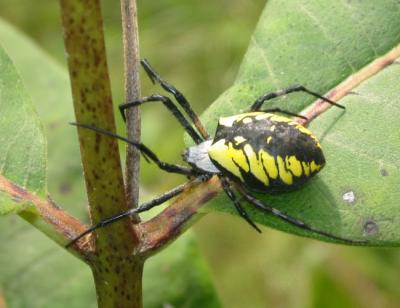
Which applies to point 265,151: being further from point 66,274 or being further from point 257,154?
point 66,274

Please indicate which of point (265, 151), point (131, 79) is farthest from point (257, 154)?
point (131, 79)

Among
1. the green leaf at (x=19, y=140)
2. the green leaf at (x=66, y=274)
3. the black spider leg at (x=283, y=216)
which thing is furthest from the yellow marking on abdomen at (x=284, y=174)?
the green leaf at (x=19, y=140)

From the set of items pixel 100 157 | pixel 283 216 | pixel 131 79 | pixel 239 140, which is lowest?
pixel 283 216

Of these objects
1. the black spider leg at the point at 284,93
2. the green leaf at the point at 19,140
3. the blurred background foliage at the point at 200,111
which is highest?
the green leaf at the point at 19,140

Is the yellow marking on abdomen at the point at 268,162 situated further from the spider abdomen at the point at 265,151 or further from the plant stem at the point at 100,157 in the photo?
the plant stem at the point at 100,157

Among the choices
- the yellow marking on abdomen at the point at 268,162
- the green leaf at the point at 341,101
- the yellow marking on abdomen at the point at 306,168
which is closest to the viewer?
the green leaf at the point at 341,101

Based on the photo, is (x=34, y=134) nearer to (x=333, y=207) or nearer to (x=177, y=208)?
(x=177, y=208)
